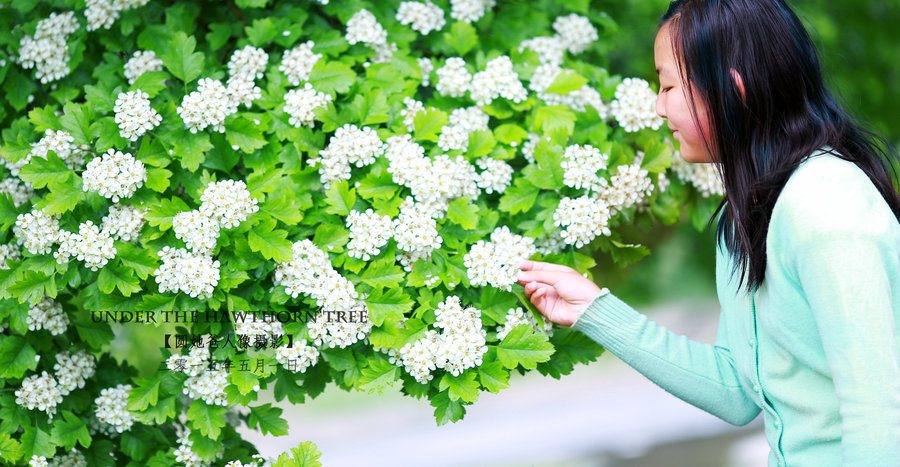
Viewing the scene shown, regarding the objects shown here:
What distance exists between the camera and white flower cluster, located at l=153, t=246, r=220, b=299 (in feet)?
5.80

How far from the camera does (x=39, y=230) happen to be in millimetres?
1878

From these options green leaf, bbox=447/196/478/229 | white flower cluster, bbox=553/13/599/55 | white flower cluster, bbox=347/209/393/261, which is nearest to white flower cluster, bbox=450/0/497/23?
white flower cluster, bbox=553/13/599/55

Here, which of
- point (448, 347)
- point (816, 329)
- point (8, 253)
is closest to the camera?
point (816, 329)

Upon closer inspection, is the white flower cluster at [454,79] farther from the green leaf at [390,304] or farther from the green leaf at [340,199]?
the green leaf at [390,304]

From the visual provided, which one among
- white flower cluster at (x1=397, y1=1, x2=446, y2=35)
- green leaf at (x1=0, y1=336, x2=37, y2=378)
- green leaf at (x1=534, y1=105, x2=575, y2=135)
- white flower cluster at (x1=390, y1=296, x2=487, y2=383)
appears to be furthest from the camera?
white flower cluster at (x1=397, y1=1, x2=446, y2=35)

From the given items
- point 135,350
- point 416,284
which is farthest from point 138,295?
point 135,350

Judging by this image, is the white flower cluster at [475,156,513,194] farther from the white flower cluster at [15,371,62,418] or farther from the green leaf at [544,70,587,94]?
the white flower cluster at [15,371,62,418]

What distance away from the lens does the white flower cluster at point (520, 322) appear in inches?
73.0

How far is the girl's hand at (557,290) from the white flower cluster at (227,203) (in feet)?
2.30

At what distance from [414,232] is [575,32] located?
1162 mm

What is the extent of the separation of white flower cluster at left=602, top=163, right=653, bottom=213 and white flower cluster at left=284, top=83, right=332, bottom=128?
2.71ft

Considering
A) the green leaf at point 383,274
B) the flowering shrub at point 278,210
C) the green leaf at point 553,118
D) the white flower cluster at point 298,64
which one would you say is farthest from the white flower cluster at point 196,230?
the green leaf at point 553,118

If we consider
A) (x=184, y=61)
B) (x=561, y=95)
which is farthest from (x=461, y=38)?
(x=184, y=61)

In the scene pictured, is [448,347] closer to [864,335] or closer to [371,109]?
[371,109]
